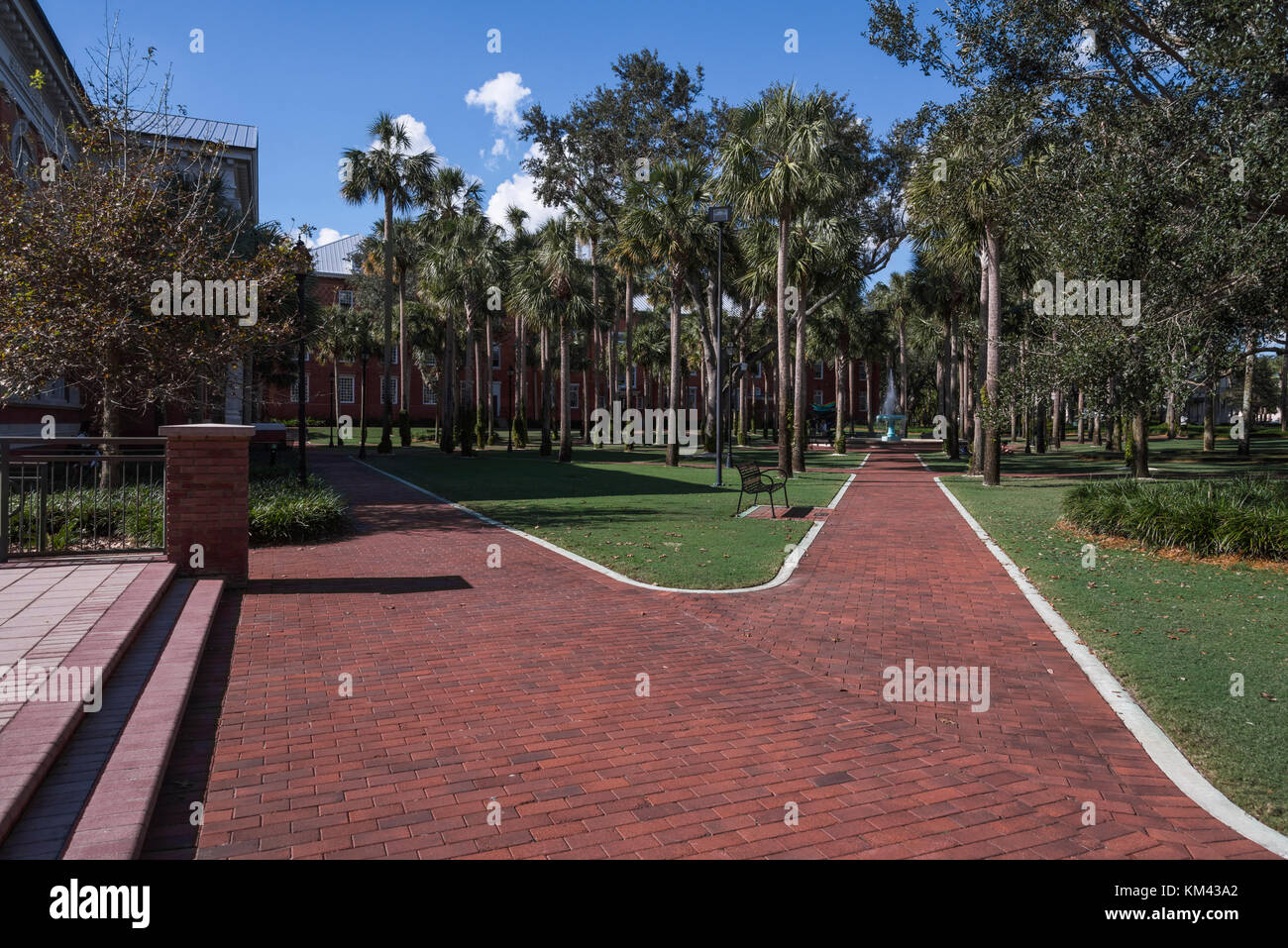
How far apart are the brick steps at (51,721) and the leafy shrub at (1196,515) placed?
12.2 metres

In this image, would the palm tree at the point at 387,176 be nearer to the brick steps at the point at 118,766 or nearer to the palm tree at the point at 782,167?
the palm tree at the point at 782,167

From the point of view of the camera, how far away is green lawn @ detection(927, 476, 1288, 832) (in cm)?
475

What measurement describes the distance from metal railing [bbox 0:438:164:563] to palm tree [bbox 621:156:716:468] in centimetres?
2171

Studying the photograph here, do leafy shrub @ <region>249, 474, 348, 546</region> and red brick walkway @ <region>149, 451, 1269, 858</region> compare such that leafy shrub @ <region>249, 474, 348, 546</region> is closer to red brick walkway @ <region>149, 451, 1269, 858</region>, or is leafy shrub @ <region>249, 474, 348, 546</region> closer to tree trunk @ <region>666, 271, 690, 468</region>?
red brick walkway @ <region>149, 451, 1269, 858</region>

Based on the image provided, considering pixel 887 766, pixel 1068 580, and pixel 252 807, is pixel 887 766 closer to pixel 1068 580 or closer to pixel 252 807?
pixel 252 807

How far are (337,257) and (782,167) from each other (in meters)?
54.6

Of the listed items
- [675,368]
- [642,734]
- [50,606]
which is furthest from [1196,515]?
[675,368]

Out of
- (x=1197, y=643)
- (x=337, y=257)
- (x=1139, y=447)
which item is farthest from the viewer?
(x=337, y=257)

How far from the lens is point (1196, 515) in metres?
11.8

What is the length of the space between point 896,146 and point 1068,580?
30.4 m

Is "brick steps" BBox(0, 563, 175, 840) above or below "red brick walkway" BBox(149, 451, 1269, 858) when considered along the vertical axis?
above

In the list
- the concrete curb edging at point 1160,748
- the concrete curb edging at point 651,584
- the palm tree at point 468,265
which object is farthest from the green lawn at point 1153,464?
the concrete curb edging at point 1160,748

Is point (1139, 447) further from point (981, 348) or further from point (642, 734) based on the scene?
point (642, 734)

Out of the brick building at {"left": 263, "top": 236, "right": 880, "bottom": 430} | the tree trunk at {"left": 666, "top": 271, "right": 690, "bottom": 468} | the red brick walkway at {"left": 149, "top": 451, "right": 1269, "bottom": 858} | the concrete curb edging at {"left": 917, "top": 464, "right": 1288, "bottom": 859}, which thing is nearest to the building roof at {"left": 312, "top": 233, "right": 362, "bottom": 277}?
the brick building at {"left": 263, "top": 236, "right": 880, "bottom": 430}
